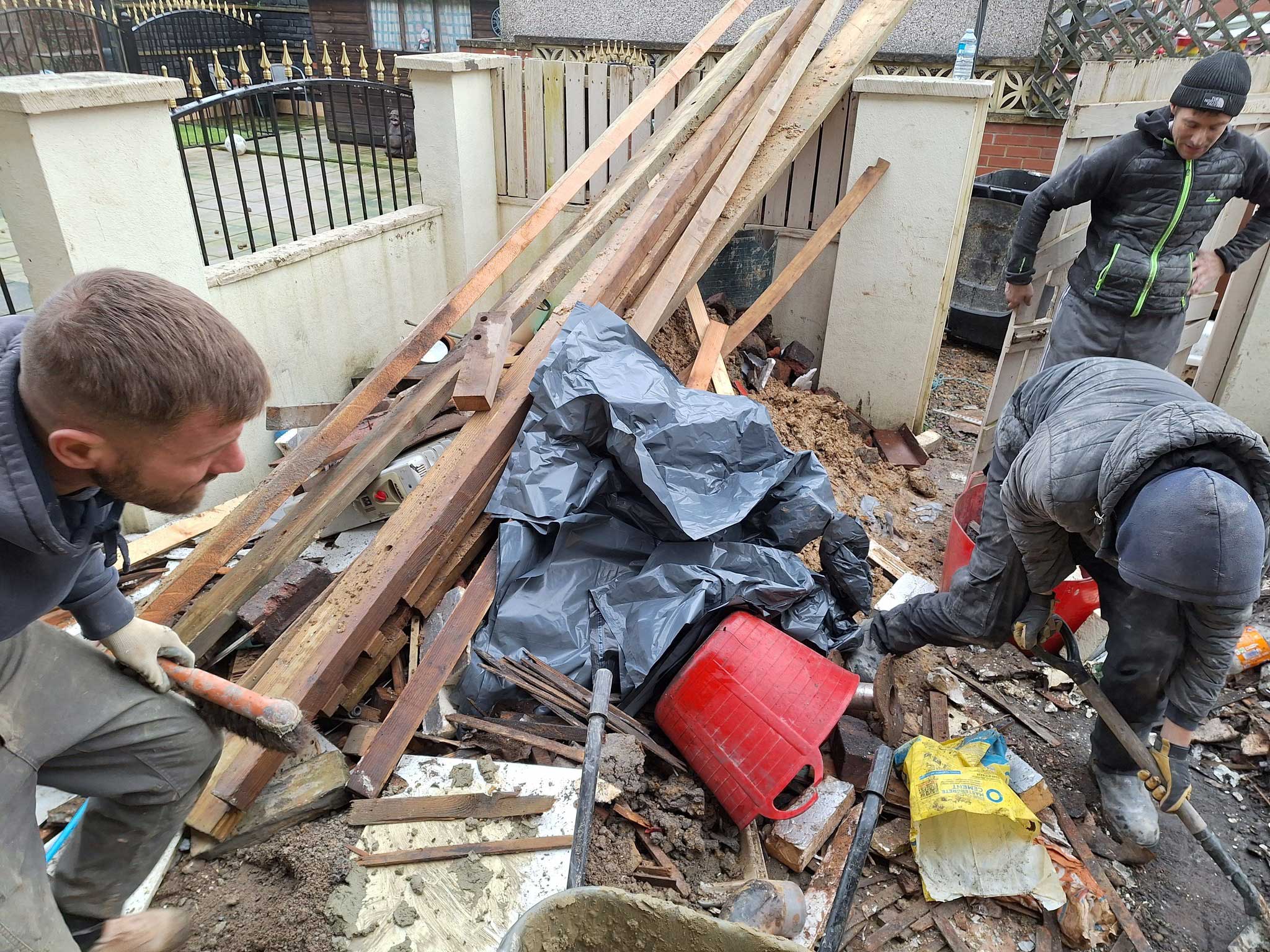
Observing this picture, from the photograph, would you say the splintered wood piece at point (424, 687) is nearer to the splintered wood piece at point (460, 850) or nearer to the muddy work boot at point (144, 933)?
the splintered wood piece at point (460, 850)

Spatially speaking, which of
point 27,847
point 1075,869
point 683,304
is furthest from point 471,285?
point 1075,869

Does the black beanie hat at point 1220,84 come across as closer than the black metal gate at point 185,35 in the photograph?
Yes

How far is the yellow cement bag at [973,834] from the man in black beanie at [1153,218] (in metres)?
2.56

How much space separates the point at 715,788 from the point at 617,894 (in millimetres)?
1275

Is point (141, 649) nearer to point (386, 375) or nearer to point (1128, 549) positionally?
point (386, 375)

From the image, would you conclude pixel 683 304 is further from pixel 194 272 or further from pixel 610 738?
pixel 610 738

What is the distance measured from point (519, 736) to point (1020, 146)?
316 inches

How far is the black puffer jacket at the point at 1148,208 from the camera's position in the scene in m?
3.73

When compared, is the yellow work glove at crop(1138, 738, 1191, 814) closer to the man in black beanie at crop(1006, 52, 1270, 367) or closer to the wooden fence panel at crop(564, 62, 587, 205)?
the man in black beanie at crop(1006, 52, 1270, 367)

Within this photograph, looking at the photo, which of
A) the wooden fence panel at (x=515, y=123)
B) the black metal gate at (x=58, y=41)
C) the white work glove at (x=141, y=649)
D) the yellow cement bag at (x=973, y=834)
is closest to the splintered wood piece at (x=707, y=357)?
the wooden fence panel at (x=515, y=123)

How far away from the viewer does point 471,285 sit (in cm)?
404

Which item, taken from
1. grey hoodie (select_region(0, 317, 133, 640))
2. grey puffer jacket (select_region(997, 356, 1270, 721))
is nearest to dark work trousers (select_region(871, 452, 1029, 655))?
grey puffer jacket (select_region(997, 356, 1270, 721))

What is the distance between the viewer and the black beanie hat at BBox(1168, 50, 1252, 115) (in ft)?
11.2

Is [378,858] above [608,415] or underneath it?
underneath
